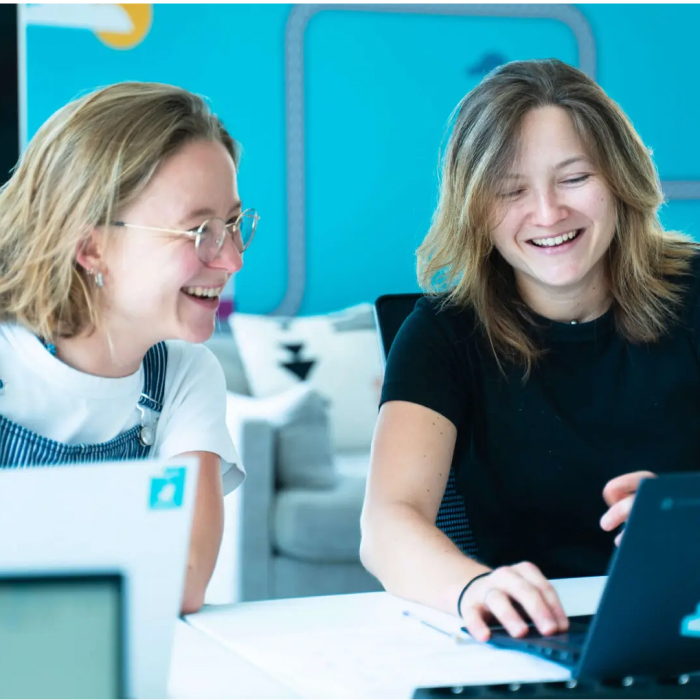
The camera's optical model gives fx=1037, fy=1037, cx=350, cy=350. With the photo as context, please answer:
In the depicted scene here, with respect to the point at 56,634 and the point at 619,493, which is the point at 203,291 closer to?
the point at 619,493

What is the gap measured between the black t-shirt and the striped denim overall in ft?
0.99

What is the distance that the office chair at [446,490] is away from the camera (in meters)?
1.41

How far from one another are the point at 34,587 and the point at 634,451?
3.18ft

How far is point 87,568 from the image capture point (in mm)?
636

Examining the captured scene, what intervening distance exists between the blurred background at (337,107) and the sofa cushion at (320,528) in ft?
1.54

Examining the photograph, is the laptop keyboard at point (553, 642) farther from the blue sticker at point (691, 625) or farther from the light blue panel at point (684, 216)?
the light blue panel at point (684, 216)

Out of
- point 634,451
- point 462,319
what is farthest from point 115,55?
point 634,451

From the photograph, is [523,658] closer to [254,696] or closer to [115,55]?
[254,696]

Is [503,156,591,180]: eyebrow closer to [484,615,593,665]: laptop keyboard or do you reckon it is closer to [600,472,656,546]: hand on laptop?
[600,472,656,546]: hand on laptop

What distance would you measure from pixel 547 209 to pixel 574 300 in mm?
167

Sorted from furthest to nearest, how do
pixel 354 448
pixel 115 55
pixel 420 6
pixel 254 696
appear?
pixel 420 6, pixel 115 55, pixel 354 448, pixel 254 696

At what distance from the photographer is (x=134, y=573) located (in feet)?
2.13

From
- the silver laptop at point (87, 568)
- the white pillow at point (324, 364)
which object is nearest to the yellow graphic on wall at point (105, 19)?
the white pillow at point (324, 364)

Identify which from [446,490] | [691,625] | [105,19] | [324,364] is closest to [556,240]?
[446,490]
